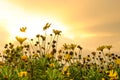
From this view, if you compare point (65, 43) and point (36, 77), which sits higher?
point (65, 43)

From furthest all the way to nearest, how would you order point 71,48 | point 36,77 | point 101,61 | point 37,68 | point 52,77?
point 101,61 → point 71,48 → point 37,68 → point 36,77 → point 52,77

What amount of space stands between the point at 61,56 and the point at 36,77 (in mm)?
1962

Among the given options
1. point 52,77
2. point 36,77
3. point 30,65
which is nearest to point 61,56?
point 30,65

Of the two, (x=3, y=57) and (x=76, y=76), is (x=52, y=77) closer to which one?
(x=76, y=76)

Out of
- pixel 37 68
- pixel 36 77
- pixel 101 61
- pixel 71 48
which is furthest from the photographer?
pixel 101 61

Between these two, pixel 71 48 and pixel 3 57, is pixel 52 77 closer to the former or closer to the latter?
pixel 71 48

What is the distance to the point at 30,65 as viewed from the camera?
9297mm

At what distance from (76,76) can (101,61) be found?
1619 millimetres

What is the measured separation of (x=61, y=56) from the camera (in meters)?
9.97

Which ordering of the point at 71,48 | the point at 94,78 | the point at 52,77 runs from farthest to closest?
the point at 71,48 → the point at 94,78 → the point at 52,77

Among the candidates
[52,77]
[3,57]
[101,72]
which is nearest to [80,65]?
[101,72]

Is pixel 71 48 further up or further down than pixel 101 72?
further up

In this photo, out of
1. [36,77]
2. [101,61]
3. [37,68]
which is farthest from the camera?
[101,61]

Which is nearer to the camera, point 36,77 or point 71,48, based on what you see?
point 36,77
